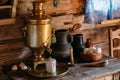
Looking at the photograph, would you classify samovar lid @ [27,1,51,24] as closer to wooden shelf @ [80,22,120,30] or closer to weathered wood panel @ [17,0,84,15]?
weathered wood panel @ [17,0,84,15]

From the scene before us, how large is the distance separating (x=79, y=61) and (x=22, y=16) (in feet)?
2.00

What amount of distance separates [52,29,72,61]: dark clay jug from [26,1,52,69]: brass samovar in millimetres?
120

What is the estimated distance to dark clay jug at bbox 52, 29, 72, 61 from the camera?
82.8 inches

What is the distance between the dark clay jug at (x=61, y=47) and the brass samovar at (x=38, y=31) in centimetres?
12

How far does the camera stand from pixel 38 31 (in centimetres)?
195

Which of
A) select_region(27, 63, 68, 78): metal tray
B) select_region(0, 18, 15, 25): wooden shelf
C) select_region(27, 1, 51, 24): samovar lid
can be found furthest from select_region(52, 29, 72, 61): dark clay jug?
select_region(0, 18, 15, 25): wooden shelf

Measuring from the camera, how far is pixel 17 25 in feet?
6.99

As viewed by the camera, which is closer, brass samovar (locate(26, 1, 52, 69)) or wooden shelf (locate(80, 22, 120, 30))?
brass samovar (locate(26, 1, 52, 69))

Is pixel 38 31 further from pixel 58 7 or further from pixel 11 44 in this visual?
pixel 58 7

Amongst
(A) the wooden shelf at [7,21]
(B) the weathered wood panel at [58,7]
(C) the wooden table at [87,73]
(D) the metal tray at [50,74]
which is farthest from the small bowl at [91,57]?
(A) the wooden shelf at [7,21]

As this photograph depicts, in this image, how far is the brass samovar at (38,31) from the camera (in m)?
1.95

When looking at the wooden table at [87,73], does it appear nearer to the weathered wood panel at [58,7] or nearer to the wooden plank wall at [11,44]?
the wooden plank wall at [11,44]

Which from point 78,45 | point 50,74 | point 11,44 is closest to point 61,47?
point 78,45

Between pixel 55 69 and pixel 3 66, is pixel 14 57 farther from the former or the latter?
pixel 55 69
